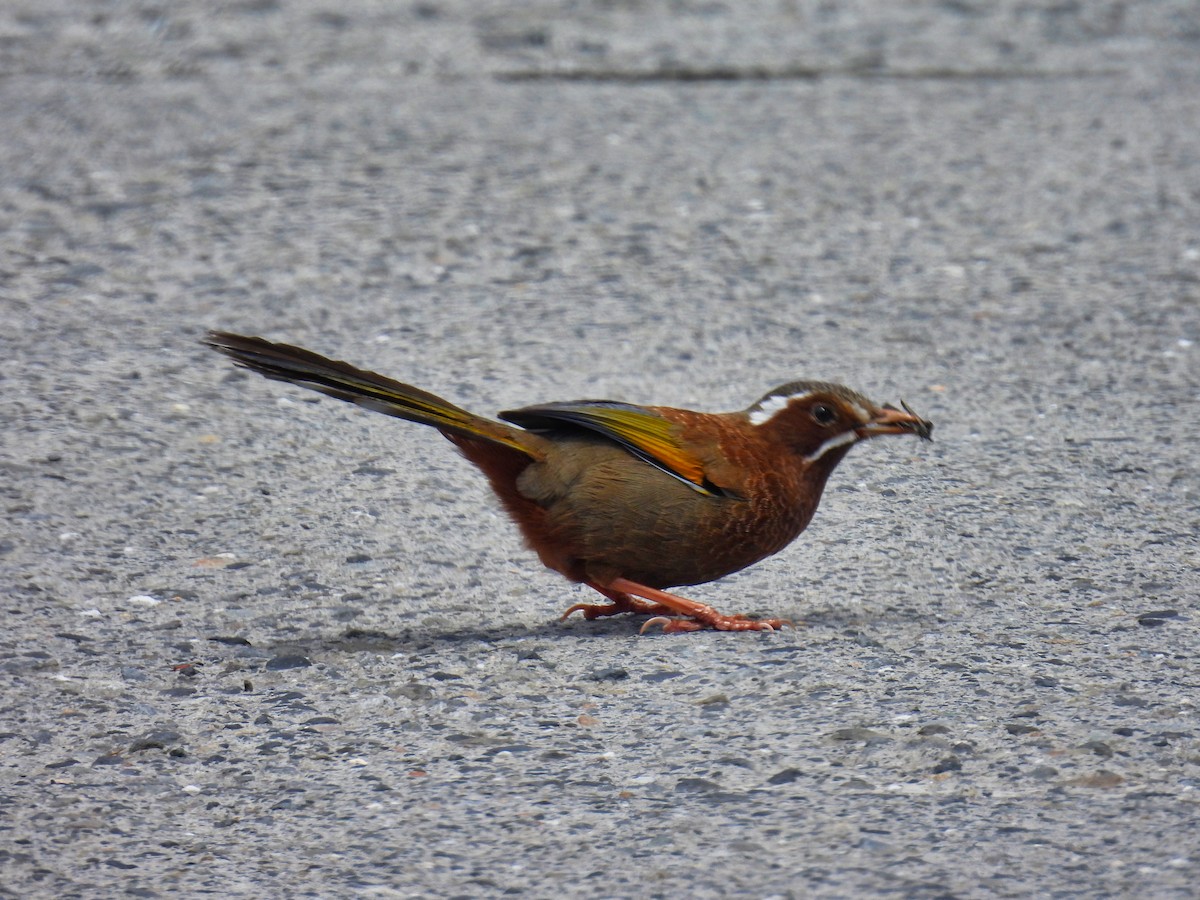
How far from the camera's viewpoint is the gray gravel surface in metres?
3.45

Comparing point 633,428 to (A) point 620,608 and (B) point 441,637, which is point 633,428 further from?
(B) point 441,637

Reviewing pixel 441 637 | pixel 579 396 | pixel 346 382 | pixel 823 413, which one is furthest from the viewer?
pixel 579 396

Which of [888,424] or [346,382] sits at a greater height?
[346,382]

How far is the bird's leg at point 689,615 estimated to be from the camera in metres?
4.36

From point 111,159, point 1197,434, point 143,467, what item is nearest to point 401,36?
point 111,159

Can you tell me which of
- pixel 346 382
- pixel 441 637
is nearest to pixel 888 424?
pixel 441 637

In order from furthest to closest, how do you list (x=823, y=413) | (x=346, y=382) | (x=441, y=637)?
(x=823, y=413) → (x=441, y=637) → (x=346, y=382)

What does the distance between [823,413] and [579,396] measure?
1559 mm

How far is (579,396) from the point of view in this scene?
5.89 meters

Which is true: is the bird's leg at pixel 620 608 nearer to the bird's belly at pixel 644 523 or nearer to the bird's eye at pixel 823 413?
the bird's belly at pixel 644 523

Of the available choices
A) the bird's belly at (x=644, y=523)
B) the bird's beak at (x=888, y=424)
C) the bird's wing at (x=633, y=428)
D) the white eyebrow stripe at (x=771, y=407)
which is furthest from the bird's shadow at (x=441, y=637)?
the bird's beak at (x=888, y=424)

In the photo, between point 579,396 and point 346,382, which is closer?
point 346,382

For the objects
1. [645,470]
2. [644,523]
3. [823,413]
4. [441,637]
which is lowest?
[441,637]

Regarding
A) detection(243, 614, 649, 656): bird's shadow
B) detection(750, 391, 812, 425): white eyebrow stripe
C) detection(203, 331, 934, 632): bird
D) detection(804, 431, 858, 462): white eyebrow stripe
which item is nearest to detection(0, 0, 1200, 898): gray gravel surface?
detection(243, 614, 649, 656): bird's shadow
